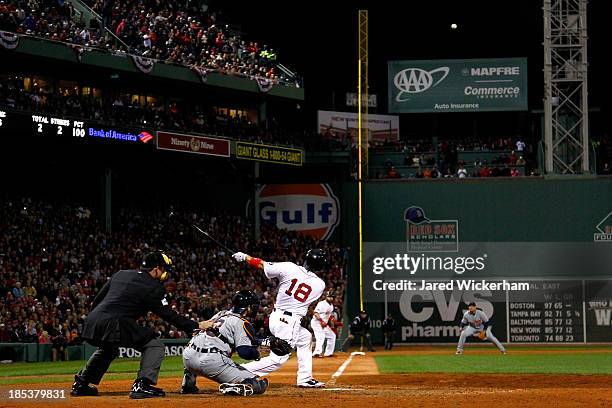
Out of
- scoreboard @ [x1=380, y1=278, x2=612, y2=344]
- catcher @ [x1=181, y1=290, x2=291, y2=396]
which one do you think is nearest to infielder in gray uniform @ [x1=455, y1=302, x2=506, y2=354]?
scoreboard @ [x1=380, y1=278, x2=612, y2=344]

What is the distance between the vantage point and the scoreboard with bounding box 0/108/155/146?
33656 millimetres

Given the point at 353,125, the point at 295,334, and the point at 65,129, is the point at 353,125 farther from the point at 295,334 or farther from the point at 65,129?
the point at 295,334

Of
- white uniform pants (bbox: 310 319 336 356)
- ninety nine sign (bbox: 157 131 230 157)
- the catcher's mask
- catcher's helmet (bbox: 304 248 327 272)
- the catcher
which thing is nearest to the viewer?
the catcher's mask

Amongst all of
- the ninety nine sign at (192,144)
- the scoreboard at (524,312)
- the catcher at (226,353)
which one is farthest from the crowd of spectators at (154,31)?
the catcher at (226,353)

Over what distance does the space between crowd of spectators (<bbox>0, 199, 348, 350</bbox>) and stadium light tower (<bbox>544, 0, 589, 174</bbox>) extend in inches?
422

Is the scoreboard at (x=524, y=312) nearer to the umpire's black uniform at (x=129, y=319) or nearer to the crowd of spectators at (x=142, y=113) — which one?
the crowd of spectators at (x=142, y=113)

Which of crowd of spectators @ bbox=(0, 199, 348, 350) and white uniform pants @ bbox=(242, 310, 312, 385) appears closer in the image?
white uniform pants @ bbox=(242, 310, 312, 385)

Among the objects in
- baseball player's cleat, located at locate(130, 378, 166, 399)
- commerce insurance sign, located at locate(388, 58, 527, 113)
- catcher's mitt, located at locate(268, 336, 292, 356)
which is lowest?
baseball player's cleat, located at locate(130, 378, 166, 399)

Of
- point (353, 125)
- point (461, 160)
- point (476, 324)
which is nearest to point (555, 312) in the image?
point (461, 160)

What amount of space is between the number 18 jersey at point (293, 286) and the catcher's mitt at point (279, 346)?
0.88m

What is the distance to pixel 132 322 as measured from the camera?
12.3 m

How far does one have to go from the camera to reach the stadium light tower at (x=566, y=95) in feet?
140

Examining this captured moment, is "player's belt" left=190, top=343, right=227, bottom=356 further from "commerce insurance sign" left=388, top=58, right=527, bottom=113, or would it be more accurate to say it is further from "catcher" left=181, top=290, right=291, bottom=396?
"commerce insurance sign" left=388, top=58, right=527, bottom=113

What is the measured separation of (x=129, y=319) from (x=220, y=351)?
146cm
